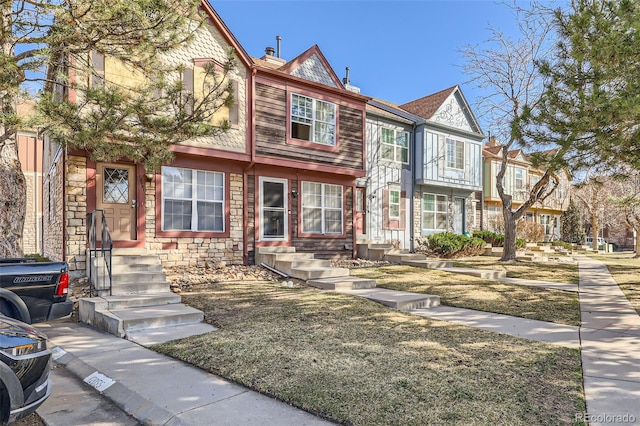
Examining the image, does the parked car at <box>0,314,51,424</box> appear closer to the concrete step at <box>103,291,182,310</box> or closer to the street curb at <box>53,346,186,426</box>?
the street curb at <box>53,346,186,426</box>

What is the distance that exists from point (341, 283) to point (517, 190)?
22604 mm

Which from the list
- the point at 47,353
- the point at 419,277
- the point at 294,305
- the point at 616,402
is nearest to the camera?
the point at 47,353

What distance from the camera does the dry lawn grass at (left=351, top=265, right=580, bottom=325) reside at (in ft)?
22.9

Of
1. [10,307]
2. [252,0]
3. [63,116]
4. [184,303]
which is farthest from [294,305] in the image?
[252,0]

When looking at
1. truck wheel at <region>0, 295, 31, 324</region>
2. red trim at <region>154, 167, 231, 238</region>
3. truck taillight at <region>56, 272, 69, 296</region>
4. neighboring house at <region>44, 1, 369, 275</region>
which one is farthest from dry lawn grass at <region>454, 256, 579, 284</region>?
truck wheel at <region>0, 295, 31, 324</region>

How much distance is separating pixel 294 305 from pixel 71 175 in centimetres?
577

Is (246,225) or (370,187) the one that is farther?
(370,187)

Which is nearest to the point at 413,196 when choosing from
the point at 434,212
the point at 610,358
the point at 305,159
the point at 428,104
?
the point at 434,212

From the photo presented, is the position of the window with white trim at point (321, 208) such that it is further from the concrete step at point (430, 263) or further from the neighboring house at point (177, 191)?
the concrete step at point (430, 263)

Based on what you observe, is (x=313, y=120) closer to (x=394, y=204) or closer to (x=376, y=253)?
(x=376, y=253)

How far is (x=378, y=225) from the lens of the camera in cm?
1598

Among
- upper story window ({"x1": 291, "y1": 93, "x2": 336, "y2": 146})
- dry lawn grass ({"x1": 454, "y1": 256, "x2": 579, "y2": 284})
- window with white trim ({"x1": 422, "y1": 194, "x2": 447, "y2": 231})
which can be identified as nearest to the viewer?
dry lawn grass ({"x1": 454, "y1": 256, "x2": 579, "y2": 284})

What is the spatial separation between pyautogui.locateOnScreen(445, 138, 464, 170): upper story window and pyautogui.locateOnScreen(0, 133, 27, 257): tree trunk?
1582cm

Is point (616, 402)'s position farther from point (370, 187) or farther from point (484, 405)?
point (370, 187)
